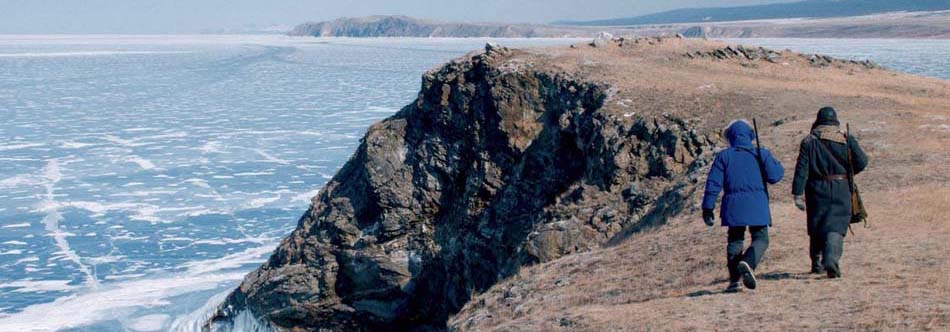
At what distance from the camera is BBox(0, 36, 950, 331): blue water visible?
2834cm

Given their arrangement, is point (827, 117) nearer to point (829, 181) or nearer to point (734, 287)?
point (829, 181)

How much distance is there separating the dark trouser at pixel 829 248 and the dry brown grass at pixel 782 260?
0.17 metres

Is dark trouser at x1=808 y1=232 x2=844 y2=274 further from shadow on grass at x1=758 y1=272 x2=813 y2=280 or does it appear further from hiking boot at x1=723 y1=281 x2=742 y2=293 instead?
hiking boot at x1=723 y1=281 x2=742 y2=293

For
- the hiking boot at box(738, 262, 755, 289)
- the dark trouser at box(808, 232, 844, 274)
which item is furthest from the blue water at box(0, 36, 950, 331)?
the dark trouser at box(808, 232, 844, 274)

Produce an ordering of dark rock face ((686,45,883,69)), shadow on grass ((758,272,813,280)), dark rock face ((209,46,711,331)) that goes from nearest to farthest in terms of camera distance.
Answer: shadow on grass ((758,272,813,280)) < dark rock face ((209,46,711,331)) < dark rock face ((686,45,883,69))

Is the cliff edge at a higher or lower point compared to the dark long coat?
lower

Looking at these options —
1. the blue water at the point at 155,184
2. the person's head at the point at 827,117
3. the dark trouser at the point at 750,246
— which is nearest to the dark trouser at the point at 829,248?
the dark trouser at the point at 750,246

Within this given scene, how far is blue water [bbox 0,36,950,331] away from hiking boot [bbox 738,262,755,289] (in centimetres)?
1956

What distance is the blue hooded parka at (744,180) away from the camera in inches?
421

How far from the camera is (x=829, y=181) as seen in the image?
10.7m

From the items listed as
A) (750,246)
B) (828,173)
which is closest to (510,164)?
(750,246)

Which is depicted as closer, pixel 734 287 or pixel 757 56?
pixel 734 287

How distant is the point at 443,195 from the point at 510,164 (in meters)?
2.45

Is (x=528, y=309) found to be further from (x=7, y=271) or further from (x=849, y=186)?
(x=7, y=271)
